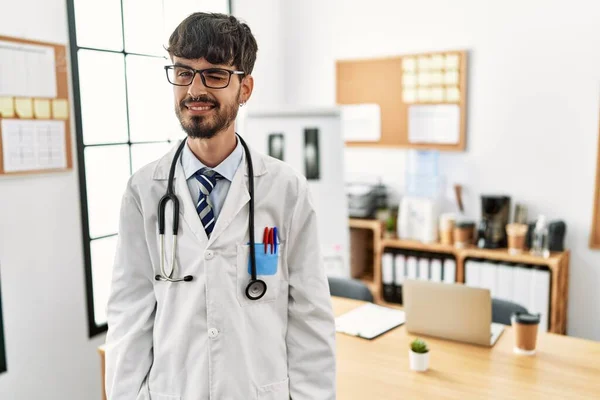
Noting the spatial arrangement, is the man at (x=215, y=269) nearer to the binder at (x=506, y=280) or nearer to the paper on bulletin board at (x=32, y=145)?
the paper on bulletin board at (x=32, y=145)

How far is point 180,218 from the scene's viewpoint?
1367 millimetres

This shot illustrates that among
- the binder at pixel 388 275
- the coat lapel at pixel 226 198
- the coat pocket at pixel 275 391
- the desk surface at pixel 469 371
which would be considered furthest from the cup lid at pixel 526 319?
the binder at pixel 388 275

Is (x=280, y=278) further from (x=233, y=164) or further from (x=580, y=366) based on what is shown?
(x=580, y=366)

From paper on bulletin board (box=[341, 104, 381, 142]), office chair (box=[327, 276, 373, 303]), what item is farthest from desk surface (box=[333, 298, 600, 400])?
paper on bulletin board (box=[341, 104, 381, 142])

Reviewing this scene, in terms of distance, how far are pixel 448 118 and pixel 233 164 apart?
9.00 ft

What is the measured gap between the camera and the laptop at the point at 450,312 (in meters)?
2.05

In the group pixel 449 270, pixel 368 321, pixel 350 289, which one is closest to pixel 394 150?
pixel 449 270

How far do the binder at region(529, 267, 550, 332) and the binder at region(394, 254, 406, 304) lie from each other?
83 cm

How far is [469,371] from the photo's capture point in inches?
75.2

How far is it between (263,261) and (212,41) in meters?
0.53

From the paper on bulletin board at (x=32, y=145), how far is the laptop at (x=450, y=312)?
172cm

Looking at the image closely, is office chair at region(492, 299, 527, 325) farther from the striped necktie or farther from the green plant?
the striped necktie

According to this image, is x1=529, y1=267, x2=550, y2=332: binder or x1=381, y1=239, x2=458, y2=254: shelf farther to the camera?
x1=381, y1=239, x2=458, y2=254: shelf

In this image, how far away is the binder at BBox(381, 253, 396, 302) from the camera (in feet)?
12.7
